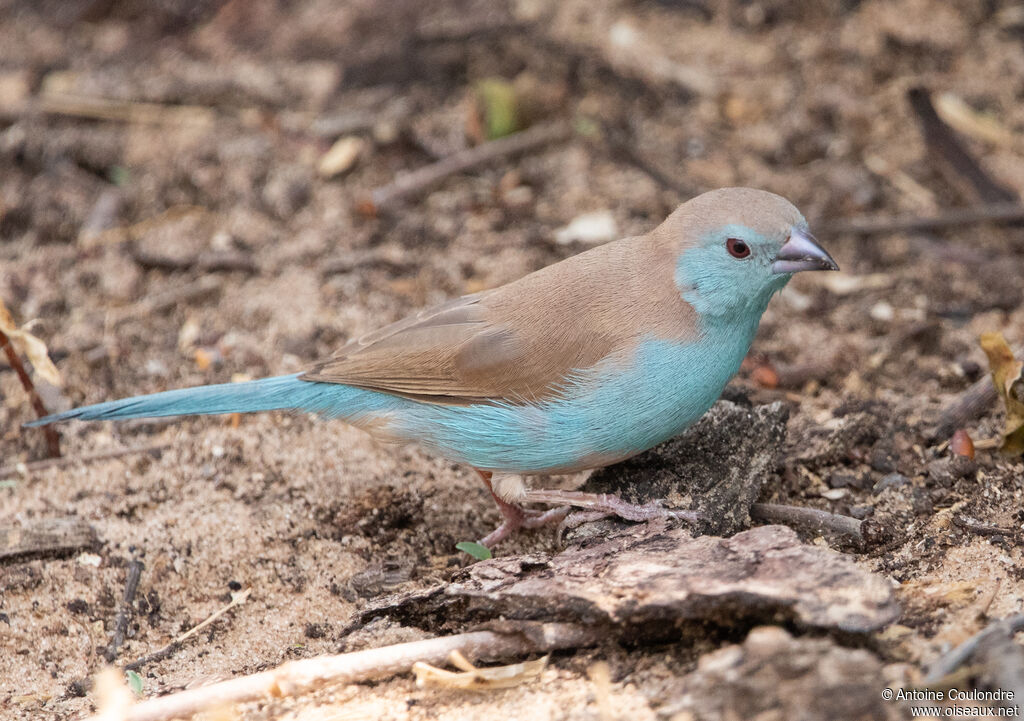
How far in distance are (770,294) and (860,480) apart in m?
0.77

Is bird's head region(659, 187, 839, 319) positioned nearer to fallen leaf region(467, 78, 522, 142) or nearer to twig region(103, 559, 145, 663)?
twig region(103, 559, 145, 663)

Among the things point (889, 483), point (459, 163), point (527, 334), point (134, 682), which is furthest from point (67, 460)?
point (889, 483)

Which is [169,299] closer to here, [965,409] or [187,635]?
[187,635]

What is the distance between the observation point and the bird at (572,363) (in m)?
3.48

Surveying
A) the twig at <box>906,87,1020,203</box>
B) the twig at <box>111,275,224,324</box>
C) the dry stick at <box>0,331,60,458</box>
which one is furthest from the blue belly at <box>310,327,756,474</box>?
the twig at <box>906,87,1020,203</box>

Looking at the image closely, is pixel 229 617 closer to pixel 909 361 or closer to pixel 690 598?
pixel 690 598

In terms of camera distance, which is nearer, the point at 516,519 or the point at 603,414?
the point at 603,414

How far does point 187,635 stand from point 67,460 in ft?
3.90

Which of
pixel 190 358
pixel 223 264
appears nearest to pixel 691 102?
pixel 223 264

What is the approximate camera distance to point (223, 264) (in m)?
5.36

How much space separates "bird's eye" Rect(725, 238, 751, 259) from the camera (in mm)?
3510

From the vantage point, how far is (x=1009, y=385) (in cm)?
368

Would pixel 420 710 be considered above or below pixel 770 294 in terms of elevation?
below

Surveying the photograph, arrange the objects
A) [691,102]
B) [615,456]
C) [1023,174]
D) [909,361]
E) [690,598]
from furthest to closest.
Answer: [691,102], [1023,174], [909,361], [615,456], [690,598]
